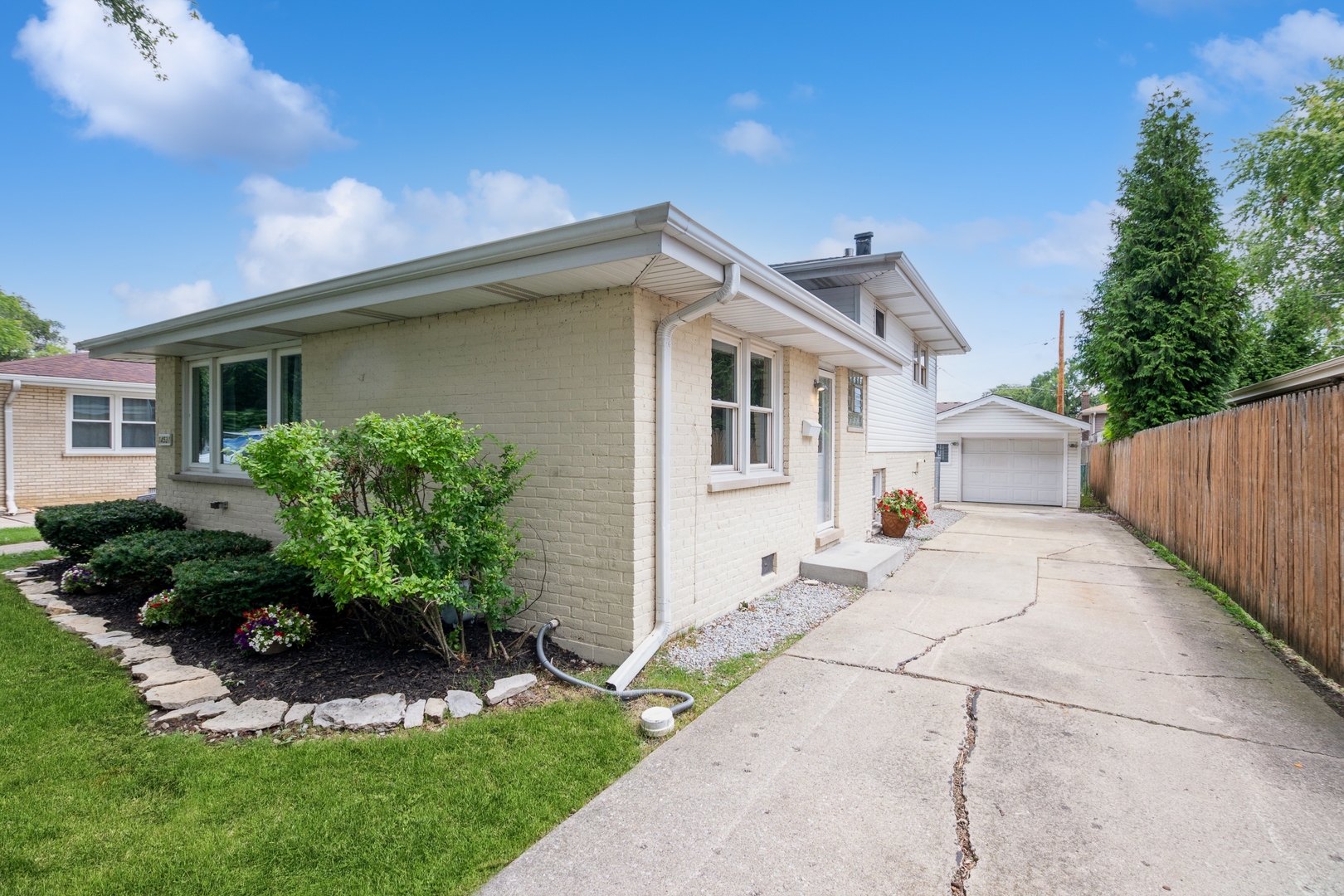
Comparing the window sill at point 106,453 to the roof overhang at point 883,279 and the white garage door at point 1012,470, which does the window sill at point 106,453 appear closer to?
the roof overhang at point 883,279

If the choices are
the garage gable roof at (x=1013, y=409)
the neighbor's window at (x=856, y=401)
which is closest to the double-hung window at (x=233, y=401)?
Result: the neighbor's window at (x=856, y=401)

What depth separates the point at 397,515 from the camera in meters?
3.93

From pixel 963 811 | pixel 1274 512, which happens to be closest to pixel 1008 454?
pixel 1274 512

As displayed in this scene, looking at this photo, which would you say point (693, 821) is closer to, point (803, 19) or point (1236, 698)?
point (1236, 698)

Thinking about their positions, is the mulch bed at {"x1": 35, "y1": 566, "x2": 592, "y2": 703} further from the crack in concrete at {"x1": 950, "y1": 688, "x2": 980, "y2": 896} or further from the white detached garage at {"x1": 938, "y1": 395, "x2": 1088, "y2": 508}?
the white detached garage at {"x1": 938, "y1": 395, "x2": 1088, "y2": 508}

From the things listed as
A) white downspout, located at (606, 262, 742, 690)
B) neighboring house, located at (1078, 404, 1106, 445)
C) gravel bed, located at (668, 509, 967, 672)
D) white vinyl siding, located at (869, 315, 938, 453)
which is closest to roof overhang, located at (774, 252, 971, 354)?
white vinyl siding, located at (869, 315, 938, 453)

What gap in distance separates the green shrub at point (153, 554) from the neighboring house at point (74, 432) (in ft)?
32.0

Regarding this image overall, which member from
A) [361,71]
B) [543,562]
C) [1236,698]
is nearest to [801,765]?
[543,562]

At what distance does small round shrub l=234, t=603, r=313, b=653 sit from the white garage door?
18.8 metres

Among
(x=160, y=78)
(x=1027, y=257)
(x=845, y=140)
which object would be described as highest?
(x=1027, y=257)

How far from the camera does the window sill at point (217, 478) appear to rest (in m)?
7.15

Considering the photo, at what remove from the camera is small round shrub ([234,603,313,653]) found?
433 cm

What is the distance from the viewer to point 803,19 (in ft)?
26.9

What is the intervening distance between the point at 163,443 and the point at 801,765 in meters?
9.13
